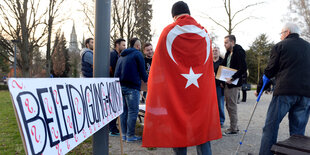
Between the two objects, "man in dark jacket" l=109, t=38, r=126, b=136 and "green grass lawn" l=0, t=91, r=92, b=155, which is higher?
"man in dark jacket" l=109, t=38, r=126, b=136

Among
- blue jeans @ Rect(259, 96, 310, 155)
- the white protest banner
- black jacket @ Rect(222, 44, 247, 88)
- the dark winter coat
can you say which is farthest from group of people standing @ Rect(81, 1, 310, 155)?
the dark winter coat

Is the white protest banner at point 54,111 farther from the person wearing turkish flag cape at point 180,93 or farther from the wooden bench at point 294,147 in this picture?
the wooden bench at point 294,147

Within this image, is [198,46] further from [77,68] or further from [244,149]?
[77,68]

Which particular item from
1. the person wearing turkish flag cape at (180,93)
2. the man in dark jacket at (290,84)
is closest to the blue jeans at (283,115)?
the man in dark jacket at (290,84)

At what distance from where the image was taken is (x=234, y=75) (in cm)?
452

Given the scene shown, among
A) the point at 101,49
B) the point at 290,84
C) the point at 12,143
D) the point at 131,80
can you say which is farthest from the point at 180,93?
the point at 12,143

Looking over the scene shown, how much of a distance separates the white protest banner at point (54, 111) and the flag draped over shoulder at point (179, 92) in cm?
61

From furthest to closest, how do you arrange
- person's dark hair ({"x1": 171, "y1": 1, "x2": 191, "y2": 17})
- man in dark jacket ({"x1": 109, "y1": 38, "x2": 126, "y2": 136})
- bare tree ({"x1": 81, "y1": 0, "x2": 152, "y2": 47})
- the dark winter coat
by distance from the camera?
bare tree ({"x1": 81, "y1": 0, "x2": 152, "y2": 47})
man in dark jacket ({"x1": 109, "y1": 38, "x2": 126, "y2": 136})
the dark winter coat
person's dark hair ({"x1": 171, "y1": 1, "x2": 191, "y2": 17})

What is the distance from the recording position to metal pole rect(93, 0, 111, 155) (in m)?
2.67

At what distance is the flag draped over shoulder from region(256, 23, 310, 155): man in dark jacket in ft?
3.32

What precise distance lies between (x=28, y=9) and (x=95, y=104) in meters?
16.6

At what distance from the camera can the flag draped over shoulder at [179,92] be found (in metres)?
2.36

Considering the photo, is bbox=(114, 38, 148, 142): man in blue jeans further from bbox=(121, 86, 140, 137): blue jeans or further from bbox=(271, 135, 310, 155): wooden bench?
bbox=(271, 135, 310, 155): wooden bench

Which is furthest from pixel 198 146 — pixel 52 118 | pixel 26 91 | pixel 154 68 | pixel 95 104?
pixel 26 91
